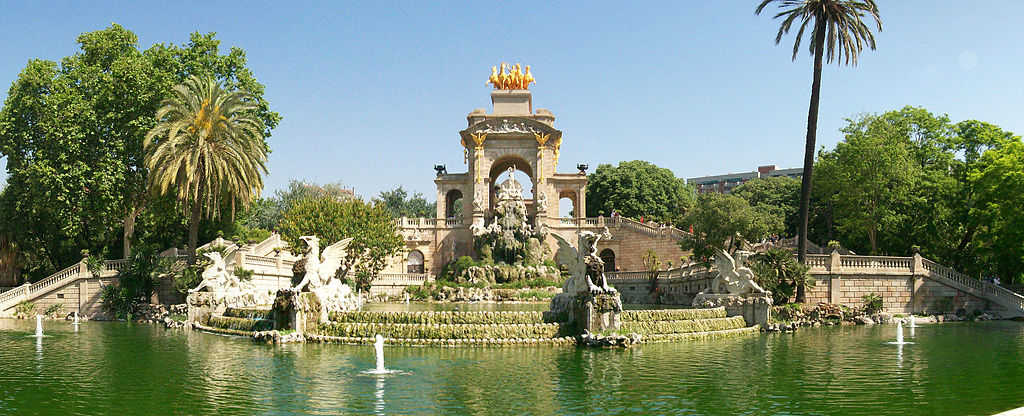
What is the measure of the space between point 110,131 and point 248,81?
25.5ft

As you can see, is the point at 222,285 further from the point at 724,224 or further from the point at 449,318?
the point at 724,224

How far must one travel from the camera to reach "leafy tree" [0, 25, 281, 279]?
37.2 m

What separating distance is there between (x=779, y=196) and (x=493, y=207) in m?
29.5

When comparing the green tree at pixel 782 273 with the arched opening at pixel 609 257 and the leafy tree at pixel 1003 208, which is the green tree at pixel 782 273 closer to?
the leafy tree at pixel 1003 208

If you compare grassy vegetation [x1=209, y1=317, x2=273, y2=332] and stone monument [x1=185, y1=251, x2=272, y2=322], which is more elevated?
stone monument [x1=185, y1=251, x2=272, y2=322]

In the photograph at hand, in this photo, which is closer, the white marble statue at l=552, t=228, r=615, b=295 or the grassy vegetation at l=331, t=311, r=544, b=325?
the white marble statue at l=552, t=228, r=615, b=295

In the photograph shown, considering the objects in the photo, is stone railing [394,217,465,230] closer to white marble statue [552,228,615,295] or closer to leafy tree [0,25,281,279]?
leafy tree [0,25,281,279]

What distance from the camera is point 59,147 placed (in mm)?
37094

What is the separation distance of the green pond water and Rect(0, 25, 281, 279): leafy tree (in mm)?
14122

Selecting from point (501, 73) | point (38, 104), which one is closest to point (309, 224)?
point (38, 104)

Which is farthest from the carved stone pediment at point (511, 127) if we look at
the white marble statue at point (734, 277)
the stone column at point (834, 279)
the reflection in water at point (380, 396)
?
the reflection in water at point (380, 396)

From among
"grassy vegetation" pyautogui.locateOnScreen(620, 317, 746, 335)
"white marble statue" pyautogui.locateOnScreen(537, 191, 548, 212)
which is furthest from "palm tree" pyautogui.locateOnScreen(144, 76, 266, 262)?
"white marble statue" pyautogui.locateOnScreen(537, 191, 548, 212)

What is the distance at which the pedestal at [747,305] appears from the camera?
95.0 feet

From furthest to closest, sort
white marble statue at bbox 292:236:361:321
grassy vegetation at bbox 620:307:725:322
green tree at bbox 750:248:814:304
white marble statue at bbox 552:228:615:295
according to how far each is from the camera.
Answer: green tree at bbox 750:248:814:304 < white marble statue at bbox 292:236:361:321 < grassy vegetation at bbox 620:307:725:322 < white marble statue at bbox 552:228:615:295
